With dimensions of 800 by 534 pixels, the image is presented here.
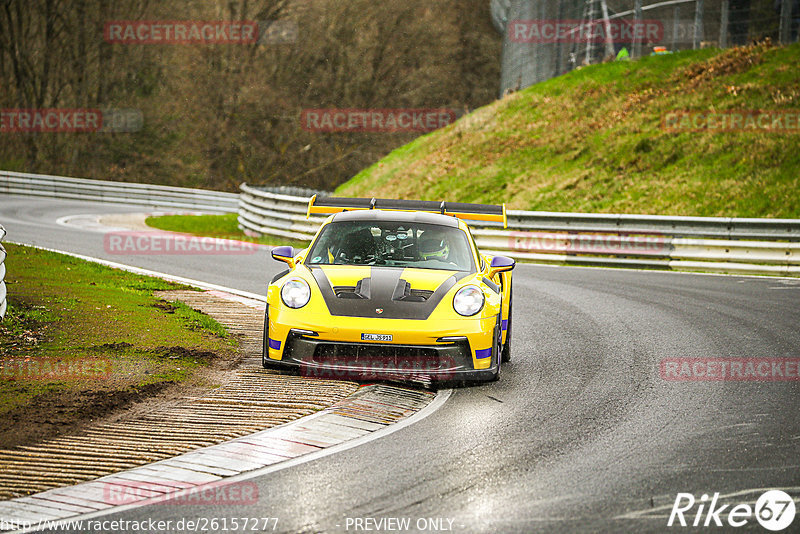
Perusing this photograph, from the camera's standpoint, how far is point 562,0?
3662cm

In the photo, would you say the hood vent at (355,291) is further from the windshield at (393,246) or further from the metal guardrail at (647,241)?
the metal guardrail at (647,241)

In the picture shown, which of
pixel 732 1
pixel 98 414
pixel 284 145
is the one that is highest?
pixel 732 1

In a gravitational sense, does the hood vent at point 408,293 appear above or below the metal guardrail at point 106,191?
below

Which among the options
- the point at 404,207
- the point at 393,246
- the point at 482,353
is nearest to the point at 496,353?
the point at 482,353

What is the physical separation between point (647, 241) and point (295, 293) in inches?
492

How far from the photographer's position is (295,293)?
801 cm

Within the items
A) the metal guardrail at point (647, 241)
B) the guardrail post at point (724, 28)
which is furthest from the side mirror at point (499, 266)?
the guardrail post at point (724, 28)

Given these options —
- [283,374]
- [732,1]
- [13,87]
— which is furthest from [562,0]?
[283,374]

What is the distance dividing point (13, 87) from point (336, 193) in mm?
21594

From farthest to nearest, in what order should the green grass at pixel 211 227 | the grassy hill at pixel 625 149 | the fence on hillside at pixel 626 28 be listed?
the fence on hillside at pixel 626 28 → the grassy hill at pixel 625 149 → the green grass at pixel 211 227

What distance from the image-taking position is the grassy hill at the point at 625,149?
2417 centimetres

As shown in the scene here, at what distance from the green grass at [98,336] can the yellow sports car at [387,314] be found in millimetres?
1057

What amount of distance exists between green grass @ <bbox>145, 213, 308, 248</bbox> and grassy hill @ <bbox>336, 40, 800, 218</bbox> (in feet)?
21.7

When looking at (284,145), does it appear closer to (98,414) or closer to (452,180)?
(452,180)
